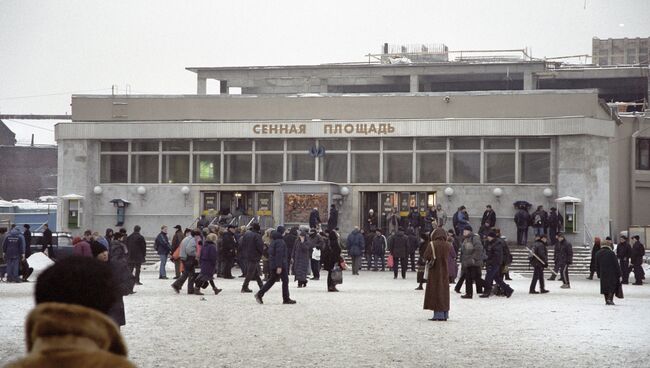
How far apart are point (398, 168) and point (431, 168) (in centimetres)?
154

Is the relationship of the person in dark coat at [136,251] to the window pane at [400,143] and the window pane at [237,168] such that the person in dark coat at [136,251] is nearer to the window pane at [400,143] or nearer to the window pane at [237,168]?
the window pane at [237,168]

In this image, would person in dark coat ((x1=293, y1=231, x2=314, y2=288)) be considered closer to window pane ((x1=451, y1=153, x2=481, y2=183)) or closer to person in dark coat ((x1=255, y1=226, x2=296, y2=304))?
person in dark coat ((x1=255, y1=226, x2=296, y2=304))

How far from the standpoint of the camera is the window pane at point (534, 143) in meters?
51.2

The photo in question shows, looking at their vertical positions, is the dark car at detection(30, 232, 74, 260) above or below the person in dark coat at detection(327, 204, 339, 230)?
below

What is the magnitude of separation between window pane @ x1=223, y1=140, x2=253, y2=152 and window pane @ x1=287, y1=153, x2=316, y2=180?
200 cm

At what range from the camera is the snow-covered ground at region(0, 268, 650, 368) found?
14.6 metres

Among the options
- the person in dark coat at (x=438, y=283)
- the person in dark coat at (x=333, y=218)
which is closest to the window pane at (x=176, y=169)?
the person in dark coat at (x=333, y=218)

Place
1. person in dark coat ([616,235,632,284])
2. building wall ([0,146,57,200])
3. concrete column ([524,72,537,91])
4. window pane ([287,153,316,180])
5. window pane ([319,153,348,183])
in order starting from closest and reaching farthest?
1. person in dark coat ([616,235,632,284])
2. window pane ([319,153,348,183])
3. window pane ([287,153,316,180])
4. concrete column ([524,72,537,91])
5. building wall ([0,146,57,200])

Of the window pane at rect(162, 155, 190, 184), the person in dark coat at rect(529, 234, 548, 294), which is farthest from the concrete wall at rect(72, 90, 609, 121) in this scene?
the person in dark coat at rect(529, 234, 548, 294)

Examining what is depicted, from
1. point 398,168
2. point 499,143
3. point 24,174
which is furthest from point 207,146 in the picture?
point 24,174

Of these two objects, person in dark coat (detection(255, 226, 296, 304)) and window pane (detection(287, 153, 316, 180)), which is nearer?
person in dark coat (detection(255, 226, 296, 304))

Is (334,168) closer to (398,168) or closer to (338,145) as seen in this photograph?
(338,145)

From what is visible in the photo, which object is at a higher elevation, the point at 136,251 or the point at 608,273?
the point at 136,251

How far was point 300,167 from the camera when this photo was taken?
54.0 metres
